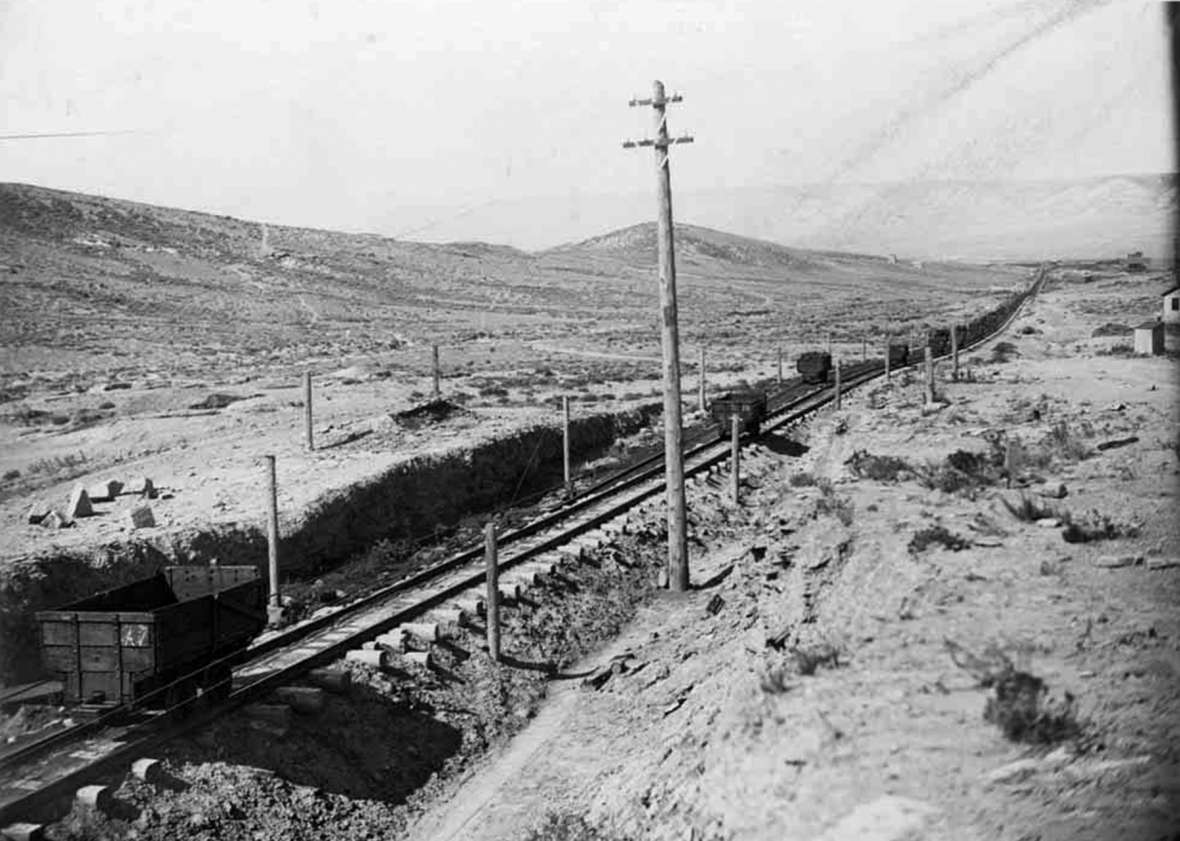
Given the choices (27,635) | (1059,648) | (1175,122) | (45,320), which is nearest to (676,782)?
(1059,648)

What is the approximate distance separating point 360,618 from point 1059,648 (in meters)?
10.9

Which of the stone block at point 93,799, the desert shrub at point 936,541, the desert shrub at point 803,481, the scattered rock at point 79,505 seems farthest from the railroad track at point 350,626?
the desert shrub at point 936,541

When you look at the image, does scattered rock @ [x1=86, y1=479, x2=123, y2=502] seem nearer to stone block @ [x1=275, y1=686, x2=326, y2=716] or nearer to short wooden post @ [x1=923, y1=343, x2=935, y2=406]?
stone block @ [x1=275, y1=686, x2=326, y2=716]

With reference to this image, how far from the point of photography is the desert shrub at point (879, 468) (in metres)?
19.1

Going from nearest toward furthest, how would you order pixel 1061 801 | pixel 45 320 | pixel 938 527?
pixel 1061 801, pixel 938 527, pixel 45 320

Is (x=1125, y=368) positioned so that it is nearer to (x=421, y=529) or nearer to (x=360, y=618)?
(x=421, y=529)

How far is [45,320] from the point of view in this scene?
7606 centimetres

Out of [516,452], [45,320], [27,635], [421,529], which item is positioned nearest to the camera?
[27,635]

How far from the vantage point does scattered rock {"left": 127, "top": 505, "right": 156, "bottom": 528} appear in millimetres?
19891

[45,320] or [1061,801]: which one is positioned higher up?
[45,320]

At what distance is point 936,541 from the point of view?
41.1ft

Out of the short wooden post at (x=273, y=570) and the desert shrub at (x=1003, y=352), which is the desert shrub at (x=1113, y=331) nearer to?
the desert shrub at (x=1003, y=352)

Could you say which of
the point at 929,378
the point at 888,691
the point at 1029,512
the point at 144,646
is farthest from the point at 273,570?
the point at 929,378

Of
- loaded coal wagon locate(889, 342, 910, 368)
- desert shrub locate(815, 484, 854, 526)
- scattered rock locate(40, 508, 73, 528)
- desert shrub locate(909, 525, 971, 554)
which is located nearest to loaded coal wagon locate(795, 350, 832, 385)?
loaded coal wagon locate(889, 342, 910, 368)
